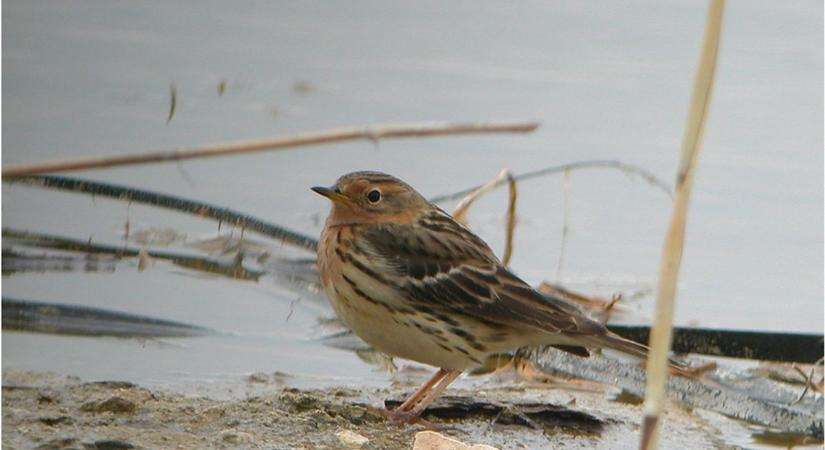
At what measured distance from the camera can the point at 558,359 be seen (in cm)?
706

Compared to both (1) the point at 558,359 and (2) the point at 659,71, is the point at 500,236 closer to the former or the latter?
(1) the point at 558,359

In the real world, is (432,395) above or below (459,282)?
below

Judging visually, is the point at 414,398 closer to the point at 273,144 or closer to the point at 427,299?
the point at 427,299

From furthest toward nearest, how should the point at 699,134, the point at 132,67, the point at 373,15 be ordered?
the point at 373,15 → the point at 132,67 → the point at 699,134

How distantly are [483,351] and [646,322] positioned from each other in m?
1.76

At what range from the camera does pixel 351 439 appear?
17.3 feet

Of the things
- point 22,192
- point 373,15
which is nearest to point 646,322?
point 22,192

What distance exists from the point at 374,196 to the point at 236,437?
1.67 m

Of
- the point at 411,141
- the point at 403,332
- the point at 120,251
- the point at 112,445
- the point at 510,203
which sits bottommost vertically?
the point at 112,445

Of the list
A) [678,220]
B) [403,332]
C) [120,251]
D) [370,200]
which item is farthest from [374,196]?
[678,220]

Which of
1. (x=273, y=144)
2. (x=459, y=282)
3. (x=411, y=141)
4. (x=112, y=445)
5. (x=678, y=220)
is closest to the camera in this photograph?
(x=273, y=144)

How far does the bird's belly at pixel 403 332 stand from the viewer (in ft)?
19.4

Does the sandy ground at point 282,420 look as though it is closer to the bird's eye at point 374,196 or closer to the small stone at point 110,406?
the small stone at point 110,406

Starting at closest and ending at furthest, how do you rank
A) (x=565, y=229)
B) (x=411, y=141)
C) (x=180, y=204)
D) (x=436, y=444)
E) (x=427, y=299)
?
(x=436, y=444) < (x=427, y=299) < (x=180, y=204) < (x=565, y=229) < (x=411, y=141)
